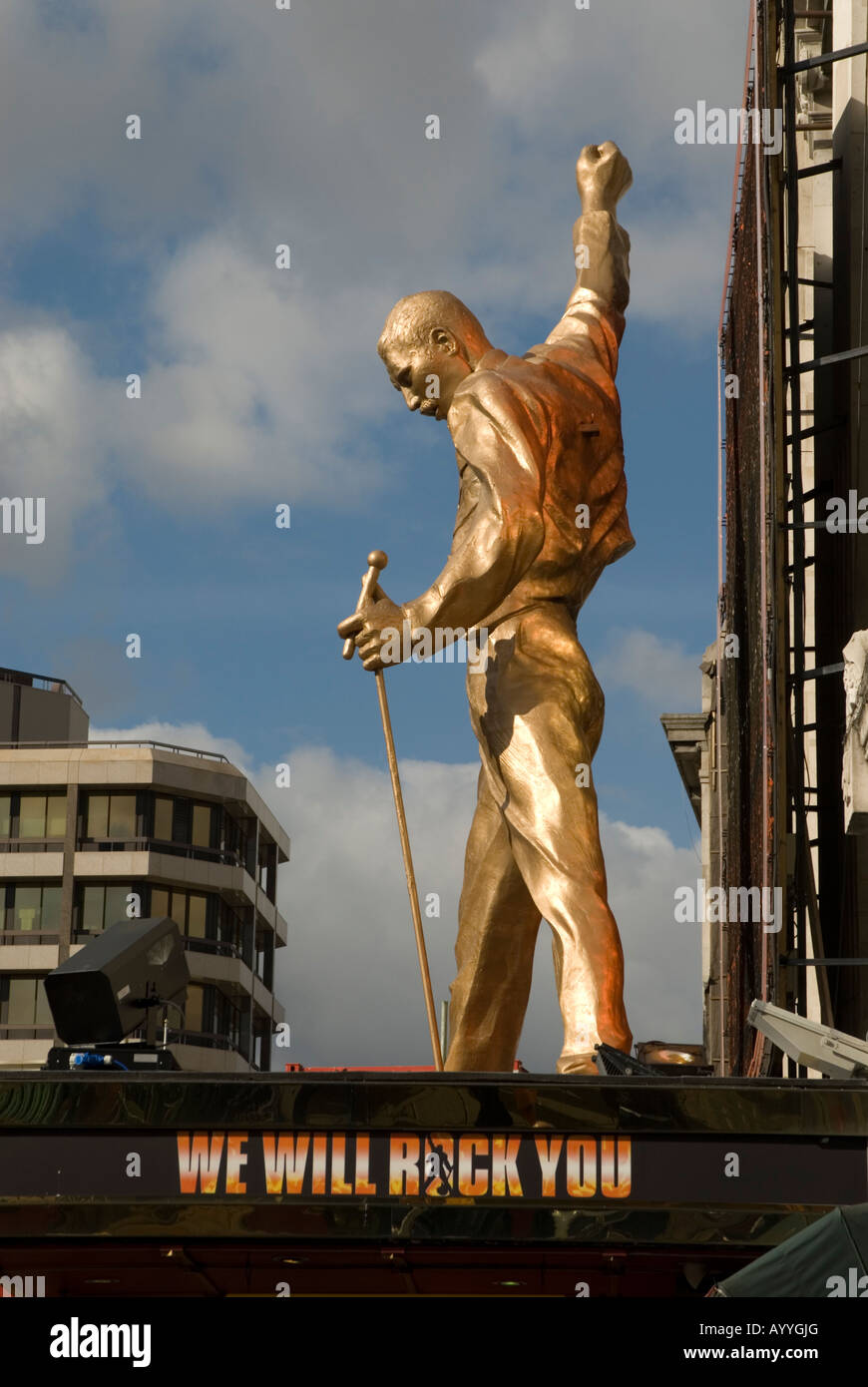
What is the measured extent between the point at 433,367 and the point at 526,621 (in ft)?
4.69

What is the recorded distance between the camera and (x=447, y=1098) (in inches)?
314

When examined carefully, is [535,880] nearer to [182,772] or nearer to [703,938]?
[703,938]

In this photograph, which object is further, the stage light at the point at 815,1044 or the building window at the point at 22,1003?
the building window at the point at 22,1003

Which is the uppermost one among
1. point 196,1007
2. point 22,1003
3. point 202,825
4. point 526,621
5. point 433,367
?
point 202,825

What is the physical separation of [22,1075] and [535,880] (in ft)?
8.97

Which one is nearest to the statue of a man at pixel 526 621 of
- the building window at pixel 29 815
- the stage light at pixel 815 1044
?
the stage light at pixel 815 1044

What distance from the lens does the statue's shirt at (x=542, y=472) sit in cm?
985

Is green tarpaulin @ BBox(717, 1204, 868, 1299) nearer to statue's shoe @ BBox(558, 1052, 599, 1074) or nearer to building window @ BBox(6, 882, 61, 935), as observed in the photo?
statue's shoe @ BBox(558, 1052, 599, 1074)

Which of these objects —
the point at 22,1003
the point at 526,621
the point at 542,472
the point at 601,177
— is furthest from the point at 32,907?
the point at 542,472

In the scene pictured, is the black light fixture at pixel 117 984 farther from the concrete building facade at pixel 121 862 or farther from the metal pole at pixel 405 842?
the concrete building facade at pixel 121 862

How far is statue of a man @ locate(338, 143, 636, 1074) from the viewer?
9.63 metres

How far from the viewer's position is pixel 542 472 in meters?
10.1

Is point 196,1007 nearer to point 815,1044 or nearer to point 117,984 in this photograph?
point 117,984
